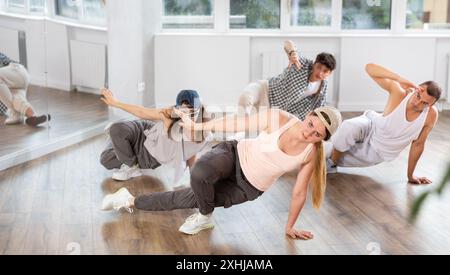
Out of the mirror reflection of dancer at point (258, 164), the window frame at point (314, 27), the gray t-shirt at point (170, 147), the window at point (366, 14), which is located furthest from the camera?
the window at point (366, 14)

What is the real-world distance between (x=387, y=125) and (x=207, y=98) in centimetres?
304

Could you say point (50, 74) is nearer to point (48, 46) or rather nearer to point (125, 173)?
point (48, 46)

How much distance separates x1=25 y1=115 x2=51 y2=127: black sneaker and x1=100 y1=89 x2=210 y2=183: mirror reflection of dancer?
846 millimetres

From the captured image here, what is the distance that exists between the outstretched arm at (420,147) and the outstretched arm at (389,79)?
0.25 m

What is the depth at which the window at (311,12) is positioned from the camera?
24.3 ft

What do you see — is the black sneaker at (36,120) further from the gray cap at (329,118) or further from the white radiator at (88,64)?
the gray cap at (329,118)

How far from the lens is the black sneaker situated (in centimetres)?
515

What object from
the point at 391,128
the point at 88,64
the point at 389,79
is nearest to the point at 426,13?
the point at 389,79

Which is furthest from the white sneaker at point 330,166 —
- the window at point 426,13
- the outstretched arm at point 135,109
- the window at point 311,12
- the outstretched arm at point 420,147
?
the window at point 426,13

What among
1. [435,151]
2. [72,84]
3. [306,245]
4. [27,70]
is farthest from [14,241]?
[435,151]

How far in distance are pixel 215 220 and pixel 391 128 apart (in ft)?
4.73

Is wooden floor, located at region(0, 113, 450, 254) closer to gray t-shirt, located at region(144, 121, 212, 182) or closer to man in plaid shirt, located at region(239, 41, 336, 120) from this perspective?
gray t-shirt, located at region(144, 121, 212, 182)

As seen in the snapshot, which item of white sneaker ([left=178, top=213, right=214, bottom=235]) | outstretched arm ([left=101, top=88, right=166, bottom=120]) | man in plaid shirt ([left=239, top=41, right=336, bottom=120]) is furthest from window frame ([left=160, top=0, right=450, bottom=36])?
white sneaker ([left=178, top=213, right=214, bottom=235])

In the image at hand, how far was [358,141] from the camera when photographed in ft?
15.5
